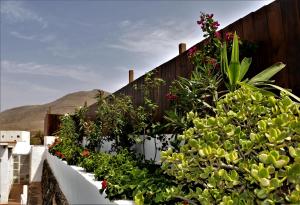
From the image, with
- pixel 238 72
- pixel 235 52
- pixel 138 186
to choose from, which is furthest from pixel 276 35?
pixel 138 186

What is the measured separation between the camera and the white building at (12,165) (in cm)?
2306

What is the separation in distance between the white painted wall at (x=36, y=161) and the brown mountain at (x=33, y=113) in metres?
61.6

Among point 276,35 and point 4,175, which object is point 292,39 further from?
point 4,175

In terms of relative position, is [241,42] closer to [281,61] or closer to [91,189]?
[281,61]

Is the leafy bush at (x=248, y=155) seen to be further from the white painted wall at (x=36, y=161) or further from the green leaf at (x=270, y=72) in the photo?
the white painted wall at (x=36, y=161)

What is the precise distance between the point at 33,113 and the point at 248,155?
333ft

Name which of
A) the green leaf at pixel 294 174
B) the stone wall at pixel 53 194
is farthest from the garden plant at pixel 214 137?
the stone wall at pixel 53 194

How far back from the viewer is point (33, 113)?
324 feet

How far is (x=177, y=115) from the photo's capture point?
18.0 feet

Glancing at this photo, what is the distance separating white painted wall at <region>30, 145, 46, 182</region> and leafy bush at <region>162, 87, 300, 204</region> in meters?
21.1

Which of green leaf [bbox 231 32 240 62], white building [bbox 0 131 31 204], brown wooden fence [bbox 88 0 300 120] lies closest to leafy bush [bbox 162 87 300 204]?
brown wooden fence [bbox 88 0 300 120]

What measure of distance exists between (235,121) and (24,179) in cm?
2729

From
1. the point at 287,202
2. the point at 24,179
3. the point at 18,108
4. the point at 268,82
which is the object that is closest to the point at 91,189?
the point at 268,82

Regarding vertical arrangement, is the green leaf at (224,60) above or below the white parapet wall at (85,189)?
above
